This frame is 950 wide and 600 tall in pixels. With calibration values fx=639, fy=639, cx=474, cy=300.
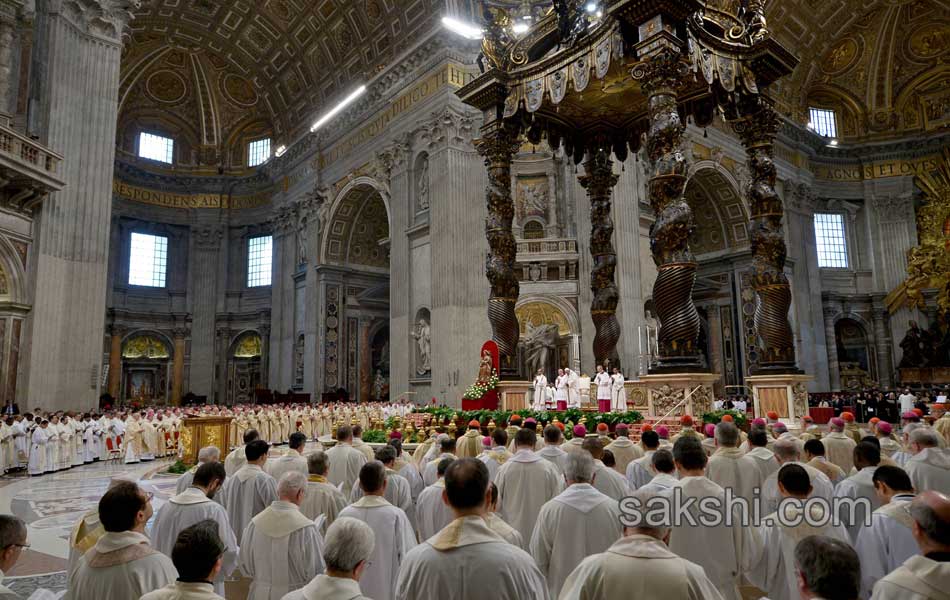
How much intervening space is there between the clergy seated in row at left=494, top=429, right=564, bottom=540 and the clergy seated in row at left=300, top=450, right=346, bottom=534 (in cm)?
114

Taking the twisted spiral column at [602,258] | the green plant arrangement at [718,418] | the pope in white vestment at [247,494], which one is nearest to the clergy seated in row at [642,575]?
the pope in white vestment at [247,494]

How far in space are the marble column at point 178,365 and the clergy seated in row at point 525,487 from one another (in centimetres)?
2984

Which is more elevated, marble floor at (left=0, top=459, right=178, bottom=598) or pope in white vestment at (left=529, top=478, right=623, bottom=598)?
pope in white vestment at (left=529, top=478, right=623, bottom=598)

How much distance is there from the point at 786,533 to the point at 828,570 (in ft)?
6.33

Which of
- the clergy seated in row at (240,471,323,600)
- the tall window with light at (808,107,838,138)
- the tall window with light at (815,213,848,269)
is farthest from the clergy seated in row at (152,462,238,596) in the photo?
the tall window with light at (808,107,838,138)

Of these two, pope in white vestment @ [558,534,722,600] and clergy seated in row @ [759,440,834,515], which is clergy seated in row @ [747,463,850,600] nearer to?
clergy seated in row @ [759,440,834,515]

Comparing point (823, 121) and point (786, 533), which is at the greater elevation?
point (823, 121)

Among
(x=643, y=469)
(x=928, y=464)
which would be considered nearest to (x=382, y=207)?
(x=643, y=469)

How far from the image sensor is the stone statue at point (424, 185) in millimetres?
21541

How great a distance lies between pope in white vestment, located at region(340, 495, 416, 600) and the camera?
11.8 ft

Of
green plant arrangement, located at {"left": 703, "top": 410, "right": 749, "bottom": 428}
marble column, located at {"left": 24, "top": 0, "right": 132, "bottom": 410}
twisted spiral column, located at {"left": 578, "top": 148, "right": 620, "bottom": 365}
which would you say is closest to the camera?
green plant arrangement, located at {"left": 703, "top": 410, "right": 749, "bottom": 428}

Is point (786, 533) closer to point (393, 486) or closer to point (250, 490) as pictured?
point (393, 486)

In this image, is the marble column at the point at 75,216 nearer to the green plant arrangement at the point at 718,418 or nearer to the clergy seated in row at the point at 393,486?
the clergy seated in row at the point at 393,486

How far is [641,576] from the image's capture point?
2.00m
